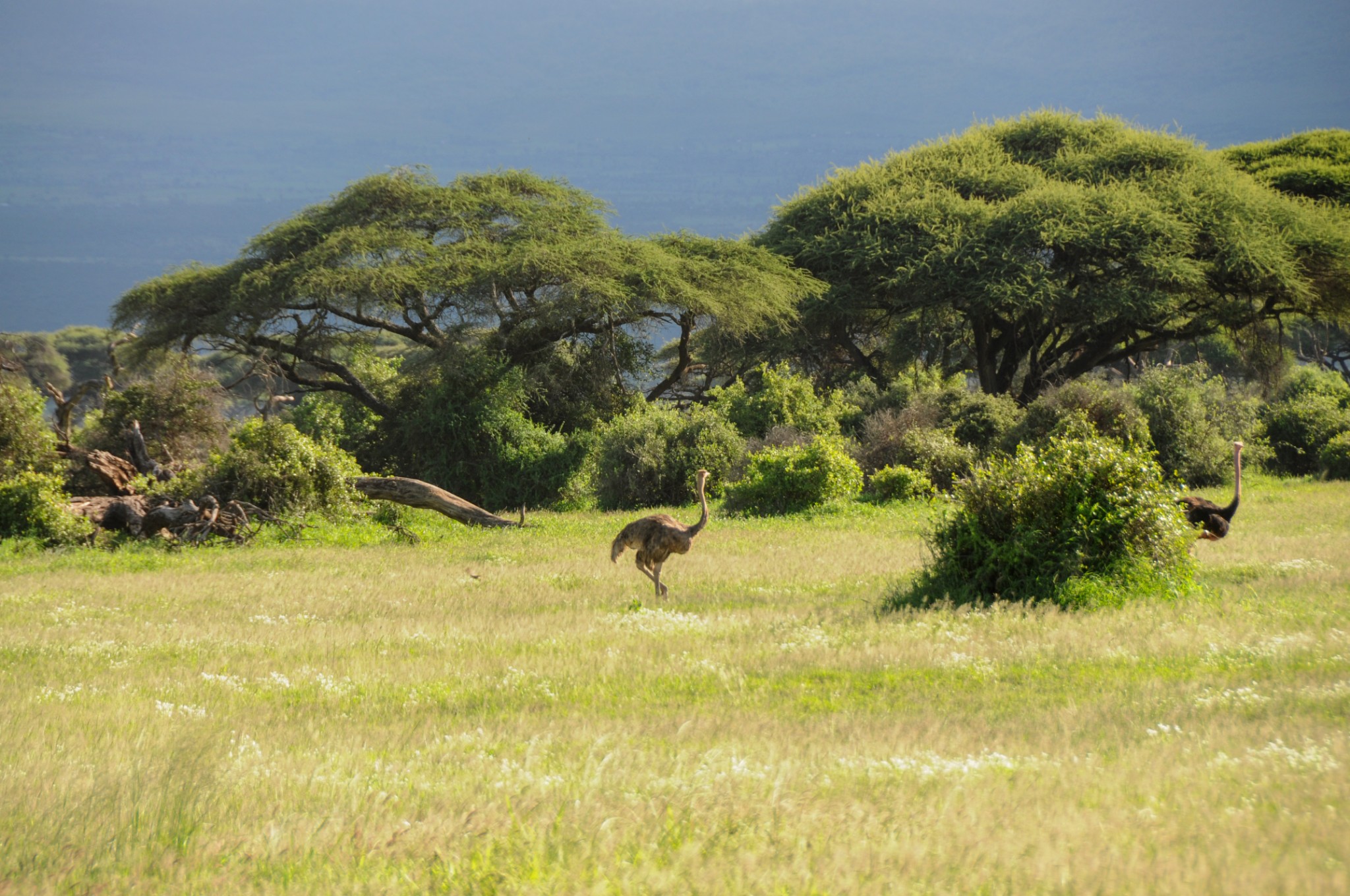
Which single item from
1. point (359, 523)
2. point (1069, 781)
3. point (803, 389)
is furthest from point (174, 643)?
point (803, 389)

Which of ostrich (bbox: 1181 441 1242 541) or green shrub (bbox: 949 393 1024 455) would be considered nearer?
ostrich (bbox: 1181 441 1242 541)

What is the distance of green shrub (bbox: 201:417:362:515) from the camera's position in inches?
814

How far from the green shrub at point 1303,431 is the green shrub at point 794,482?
15731 mm

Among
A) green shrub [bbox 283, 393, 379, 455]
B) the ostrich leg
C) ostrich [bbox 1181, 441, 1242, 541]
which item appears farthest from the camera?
green shrub [bbox 283, 393, 379, 455]

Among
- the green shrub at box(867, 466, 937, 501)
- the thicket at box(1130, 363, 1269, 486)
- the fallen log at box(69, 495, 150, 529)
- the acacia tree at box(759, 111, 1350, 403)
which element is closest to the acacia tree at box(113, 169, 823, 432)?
the acacia tree at box(759, 111, 1350, 403)

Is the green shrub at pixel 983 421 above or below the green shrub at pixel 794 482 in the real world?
above

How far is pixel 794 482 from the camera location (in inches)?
920

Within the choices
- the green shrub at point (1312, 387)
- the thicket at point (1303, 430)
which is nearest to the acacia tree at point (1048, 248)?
the green shrub at point (1312, 387)

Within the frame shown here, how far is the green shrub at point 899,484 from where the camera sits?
78.3ft

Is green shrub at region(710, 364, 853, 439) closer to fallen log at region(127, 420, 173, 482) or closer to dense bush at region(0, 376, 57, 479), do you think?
fallen log at region(127, 420, 173, 482)

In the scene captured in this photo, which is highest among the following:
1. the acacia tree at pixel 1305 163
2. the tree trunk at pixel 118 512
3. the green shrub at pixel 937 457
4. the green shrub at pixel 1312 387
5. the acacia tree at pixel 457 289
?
the acacia tree at pixel 1305 163

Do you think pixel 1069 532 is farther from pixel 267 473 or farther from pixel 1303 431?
pixel 1303 431

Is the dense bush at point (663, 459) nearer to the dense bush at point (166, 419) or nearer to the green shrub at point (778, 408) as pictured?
the green shrub at point (778, 408)

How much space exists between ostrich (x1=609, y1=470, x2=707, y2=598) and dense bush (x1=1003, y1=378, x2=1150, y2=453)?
17.1 meters
